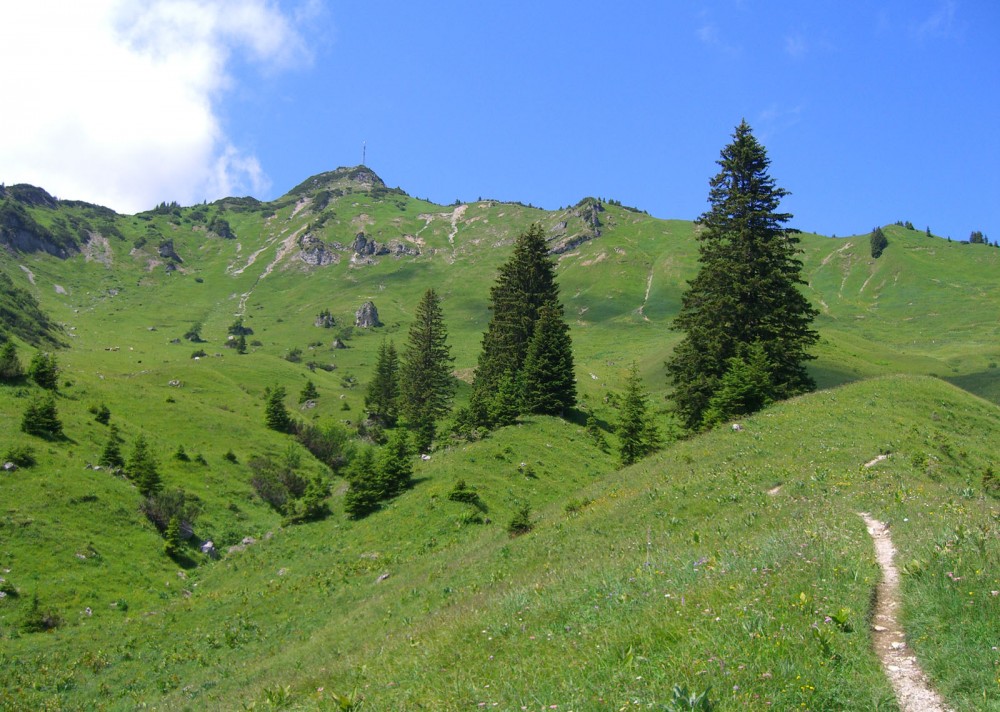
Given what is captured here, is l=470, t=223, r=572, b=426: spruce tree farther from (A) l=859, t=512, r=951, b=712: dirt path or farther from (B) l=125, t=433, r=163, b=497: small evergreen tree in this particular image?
(A) l=859, t=512, r=951, b=712: dirt path

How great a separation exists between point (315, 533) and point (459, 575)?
2002 cm

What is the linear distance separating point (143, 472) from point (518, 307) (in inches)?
1454

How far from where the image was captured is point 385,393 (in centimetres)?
8800

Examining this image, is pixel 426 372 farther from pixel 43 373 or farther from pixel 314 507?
pixel 43 373

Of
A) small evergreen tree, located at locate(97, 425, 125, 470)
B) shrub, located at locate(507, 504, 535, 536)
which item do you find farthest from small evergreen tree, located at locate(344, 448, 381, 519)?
small evergreen tree, located at locate(97, 425, 125, 470)

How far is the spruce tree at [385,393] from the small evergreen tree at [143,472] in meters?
37.8

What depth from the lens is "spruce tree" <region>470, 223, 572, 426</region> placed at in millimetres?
59000

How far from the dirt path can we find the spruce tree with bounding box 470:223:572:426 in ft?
157

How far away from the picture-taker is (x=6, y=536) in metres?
33.9

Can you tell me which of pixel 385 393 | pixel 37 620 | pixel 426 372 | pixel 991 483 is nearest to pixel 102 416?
pixel 37 620

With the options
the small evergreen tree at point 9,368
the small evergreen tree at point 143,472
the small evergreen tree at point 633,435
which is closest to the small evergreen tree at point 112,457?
the small evergreen tree at point 143,472

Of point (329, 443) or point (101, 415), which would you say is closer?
point (101, 415)

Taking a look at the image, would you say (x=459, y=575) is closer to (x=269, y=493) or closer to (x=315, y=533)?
(x=315, y=533)

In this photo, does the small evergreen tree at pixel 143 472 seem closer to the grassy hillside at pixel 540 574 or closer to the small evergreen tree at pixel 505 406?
the grassy hillside at pixel 540 574
